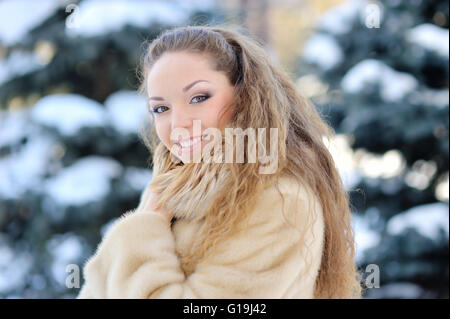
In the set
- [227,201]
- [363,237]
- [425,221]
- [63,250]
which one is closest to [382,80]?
[425,221]

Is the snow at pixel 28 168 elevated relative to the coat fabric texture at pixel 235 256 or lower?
elevated

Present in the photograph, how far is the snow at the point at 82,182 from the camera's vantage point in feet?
12.0

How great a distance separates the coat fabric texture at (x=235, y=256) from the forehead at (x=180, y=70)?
0.31 meters

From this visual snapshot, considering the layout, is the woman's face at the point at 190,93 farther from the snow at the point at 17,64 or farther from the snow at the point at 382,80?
the snow at the point at 17,64

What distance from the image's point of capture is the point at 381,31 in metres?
3.88

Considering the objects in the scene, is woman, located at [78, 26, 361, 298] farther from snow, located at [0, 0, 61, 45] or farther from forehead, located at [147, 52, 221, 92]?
snow, located at [0, 0, 61, 45]

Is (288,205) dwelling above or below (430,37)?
below

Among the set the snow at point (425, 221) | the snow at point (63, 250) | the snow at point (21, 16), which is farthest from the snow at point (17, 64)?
the snow at point (425, 221)

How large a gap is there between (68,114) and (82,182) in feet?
1.62

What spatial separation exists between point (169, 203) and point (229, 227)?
0.19 metres

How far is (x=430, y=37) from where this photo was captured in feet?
12.2

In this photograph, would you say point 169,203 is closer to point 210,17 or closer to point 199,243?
point 199,243

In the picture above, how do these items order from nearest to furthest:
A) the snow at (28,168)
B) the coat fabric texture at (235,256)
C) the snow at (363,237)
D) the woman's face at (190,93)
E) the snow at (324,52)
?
the coat fabric texture at (235,256), the woman's face at (190,93), the snow at (363,237), the snow at (28,168), the snow at (324,52)

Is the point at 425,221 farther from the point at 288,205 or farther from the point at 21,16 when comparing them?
the point at 21,16
